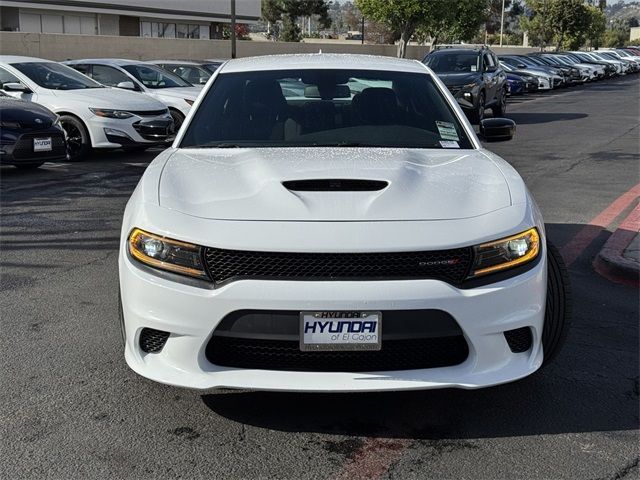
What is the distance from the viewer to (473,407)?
145 inches

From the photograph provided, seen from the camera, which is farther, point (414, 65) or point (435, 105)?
point (414, 65)

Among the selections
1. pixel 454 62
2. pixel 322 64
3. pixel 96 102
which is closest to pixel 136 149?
pixel 96 102

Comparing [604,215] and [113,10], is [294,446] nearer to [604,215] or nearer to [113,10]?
[604,215]

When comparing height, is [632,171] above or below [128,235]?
below

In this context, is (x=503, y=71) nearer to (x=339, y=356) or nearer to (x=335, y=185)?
(x=335, y=185)

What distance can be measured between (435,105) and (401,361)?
218 centimetres

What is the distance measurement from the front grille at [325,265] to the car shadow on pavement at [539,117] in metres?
16.4

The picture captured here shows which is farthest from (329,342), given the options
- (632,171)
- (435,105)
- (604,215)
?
(632,171)

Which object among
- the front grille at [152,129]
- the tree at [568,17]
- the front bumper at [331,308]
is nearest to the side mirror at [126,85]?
the front grille at [152,129]

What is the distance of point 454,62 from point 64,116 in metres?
10.5

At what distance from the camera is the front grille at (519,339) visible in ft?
10.8

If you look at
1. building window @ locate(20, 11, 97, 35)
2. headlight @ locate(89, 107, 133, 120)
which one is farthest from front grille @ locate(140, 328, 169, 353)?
building window @ locate(20, 11, 97, 35)

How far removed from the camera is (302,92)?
16.3 ft

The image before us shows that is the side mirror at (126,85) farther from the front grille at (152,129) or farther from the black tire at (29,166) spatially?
the black tire at (29,166)
